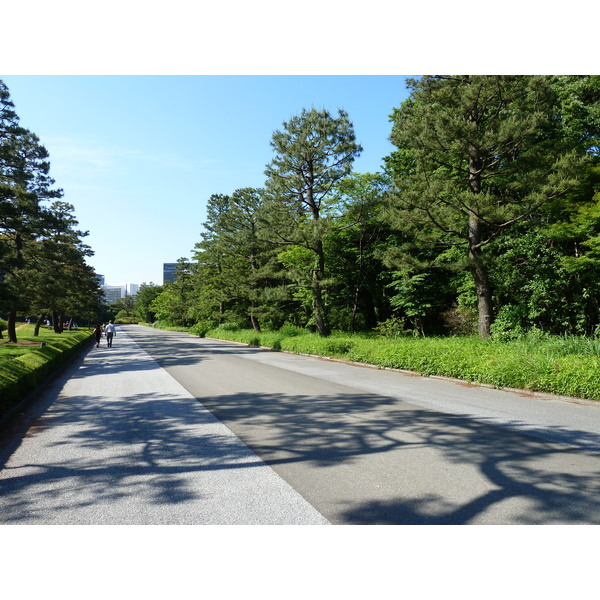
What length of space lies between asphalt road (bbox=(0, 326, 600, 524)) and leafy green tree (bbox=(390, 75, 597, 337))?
700 cm

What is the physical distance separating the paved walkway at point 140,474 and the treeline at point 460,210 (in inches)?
437

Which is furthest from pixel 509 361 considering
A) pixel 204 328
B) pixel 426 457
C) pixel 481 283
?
pixel 204 328

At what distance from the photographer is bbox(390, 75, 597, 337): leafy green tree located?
13039 millimetres

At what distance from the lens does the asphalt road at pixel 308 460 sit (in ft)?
11.7

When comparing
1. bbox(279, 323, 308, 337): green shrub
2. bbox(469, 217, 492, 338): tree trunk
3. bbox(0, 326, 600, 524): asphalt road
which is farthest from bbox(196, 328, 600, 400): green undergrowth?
bbox(279, 323, 308, 337): green shrub

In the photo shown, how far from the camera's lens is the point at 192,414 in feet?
24.2

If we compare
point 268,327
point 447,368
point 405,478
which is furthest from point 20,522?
point 268,327

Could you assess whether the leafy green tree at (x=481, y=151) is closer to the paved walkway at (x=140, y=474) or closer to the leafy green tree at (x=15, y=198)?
the paved walkway at (x=140, y=474)

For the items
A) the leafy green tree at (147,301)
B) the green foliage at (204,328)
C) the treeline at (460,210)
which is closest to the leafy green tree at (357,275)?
the treeline at (460,210)

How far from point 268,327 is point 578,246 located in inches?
828

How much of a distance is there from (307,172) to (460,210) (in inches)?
401

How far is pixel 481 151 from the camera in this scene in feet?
46.8

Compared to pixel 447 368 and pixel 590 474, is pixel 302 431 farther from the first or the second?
pixel 447 368

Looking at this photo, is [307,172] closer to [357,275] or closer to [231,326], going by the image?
[357,275]
